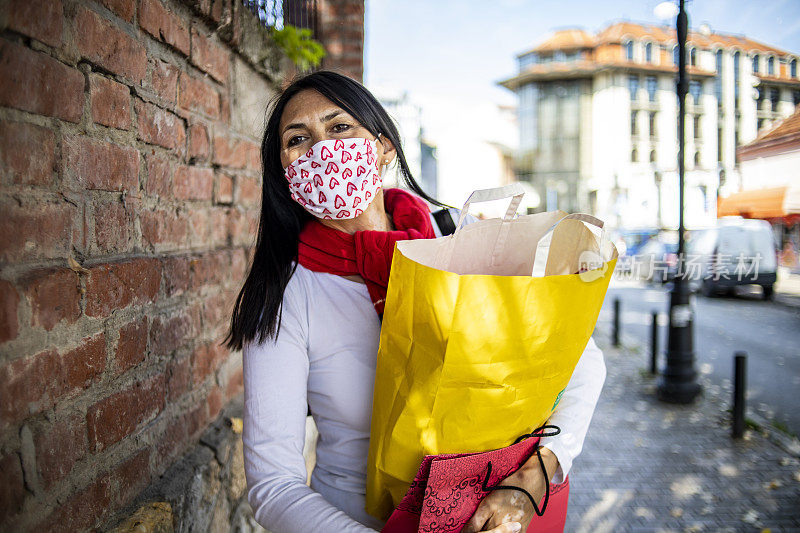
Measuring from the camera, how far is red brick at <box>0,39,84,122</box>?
897mm

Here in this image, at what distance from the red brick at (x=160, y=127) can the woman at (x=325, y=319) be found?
28 centimetres

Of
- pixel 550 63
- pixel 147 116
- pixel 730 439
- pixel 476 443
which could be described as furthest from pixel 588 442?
pixel 550 63

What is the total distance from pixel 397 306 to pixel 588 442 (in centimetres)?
417

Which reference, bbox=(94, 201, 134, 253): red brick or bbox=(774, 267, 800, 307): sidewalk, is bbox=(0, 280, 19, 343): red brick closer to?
bbox=(94, 201, 134, 253): red brick

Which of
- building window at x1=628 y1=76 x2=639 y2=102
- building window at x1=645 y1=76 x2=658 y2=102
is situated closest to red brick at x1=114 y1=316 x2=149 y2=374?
building window at x1=645 y1=76 x2=658 y2=102

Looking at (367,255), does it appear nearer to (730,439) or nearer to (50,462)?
(50,462)

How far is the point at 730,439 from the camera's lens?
4.54 meters

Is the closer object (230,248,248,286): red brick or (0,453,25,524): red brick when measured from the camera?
(0,453,25,524): red brick

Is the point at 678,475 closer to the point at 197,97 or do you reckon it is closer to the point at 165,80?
the point at 197,97

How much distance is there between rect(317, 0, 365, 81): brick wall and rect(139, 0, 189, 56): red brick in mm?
2904

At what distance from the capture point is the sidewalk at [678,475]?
3299 mm

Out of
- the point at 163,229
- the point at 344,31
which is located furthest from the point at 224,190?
the point at 344,31

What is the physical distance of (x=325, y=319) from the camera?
1.37 m

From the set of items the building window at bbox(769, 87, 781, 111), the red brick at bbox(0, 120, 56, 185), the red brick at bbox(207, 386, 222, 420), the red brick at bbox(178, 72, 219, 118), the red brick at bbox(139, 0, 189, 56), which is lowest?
the red brick at bbox(207, 386, 222, 420)
